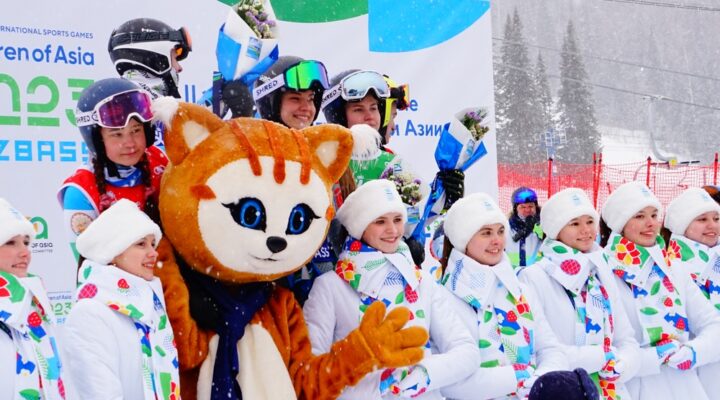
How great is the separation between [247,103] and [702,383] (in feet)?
8.87

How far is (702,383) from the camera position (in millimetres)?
4164

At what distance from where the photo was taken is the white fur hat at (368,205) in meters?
3.13

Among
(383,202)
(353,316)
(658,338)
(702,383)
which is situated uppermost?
(383,202)

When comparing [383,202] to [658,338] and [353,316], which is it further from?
[658,338]

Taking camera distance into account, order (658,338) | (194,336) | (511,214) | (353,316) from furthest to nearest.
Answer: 1. (511,214)
2. (658,338)
3. (353,316)
4. (194,336)

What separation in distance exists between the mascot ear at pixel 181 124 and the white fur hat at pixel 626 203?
2311 mm

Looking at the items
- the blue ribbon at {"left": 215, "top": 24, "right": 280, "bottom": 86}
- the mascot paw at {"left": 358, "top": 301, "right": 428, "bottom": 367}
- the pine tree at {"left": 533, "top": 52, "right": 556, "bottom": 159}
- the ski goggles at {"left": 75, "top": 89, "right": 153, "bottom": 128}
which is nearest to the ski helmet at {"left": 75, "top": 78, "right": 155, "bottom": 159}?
the ski goggles at {"left": 75, "top": 89, "right": 153, "bottom": 128}

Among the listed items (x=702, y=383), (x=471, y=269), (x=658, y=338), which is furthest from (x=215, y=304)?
(x=702, y=383)

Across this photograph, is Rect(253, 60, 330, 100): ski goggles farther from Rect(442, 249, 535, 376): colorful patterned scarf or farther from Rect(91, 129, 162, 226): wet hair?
Rect(442, 249, 535, 376): colorful patterned scarf

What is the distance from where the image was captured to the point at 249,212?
2.56 metres

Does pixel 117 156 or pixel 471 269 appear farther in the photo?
pixel 471 269

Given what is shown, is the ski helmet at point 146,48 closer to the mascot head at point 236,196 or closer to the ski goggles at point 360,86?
the ski goggles at point 360,86

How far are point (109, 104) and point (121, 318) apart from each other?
0.74 metres

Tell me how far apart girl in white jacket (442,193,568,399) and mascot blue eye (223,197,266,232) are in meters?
1.17
